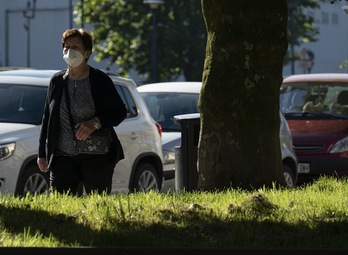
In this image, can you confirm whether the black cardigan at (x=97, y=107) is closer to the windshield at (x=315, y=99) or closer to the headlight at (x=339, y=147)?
the headlight at (x=339, y=147)

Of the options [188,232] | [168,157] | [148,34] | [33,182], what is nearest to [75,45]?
[188,232]

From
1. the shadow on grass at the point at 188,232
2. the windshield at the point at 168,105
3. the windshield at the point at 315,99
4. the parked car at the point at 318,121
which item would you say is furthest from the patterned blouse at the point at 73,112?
the windshield at the point at 315,99

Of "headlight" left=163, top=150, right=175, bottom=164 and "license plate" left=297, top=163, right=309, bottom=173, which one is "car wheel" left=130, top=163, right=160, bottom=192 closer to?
"headlight" left=163, top=150, right=175, bottom=164

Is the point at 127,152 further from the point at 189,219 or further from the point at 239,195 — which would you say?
the point at 189,219

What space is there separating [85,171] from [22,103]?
14.3ft

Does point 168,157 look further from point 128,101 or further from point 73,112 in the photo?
point 73,112

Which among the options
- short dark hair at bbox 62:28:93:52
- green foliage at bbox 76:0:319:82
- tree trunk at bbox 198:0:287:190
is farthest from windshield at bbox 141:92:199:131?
green foliage at bbox 76:0:319:82

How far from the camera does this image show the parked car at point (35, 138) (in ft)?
40.8

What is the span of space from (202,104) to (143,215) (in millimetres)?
2787

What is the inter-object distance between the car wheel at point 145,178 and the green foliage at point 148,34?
1643 inches

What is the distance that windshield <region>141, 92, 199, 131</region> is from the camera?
17598mm

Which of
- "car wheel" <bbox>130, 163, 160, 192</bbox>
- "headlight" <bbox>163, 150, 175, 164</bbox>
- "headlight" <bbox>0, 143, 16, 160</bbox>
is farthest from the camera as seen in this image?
"headlight" <bbox>163, 150, 175, 164</bbox>

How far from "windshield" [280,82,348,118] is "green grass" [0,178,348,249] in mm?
9332

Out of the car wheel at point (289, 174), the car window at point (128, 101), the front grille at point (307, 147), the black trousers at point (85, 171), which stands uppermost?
the car window at point (128, 101)
